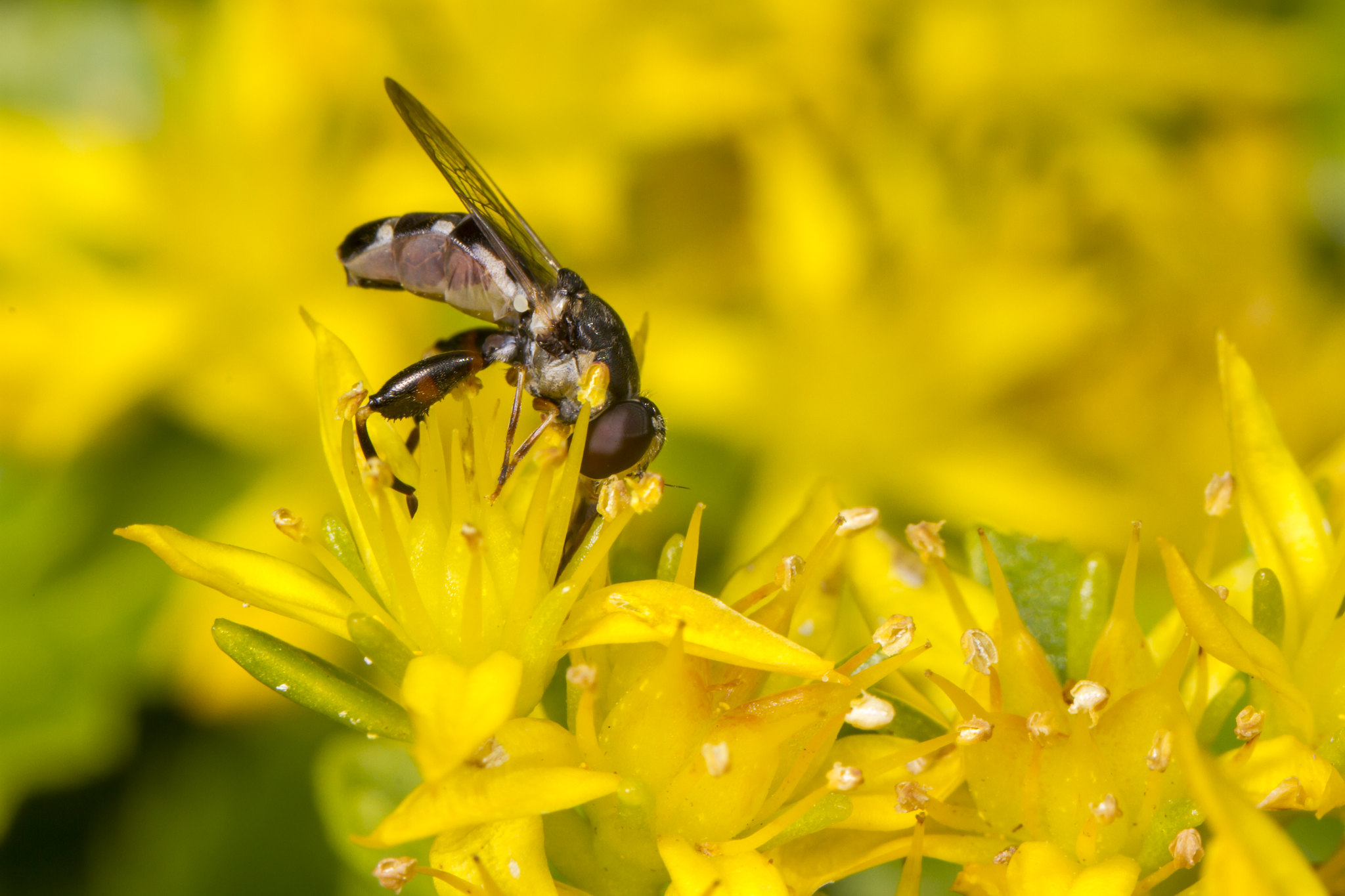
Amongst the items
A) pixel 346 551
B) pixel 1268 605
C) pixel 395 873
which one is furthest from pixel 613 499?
pixel 1268 605

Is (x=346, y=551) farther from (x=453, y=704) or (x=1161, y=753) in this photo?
(x=1161, y=753)

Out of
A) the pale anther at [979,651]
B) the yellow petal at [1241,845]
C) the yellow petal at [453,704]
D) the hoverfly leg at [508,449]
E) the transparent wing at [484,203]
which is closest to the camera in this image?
the yellow petal at [1241,845]

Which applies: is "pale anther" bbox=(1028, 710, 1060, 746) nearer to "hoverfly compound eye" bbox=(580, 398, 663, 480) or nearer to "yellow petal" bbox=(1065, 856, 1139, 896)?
"yellow petal" bbox=(1065, 856, 1139, 896)

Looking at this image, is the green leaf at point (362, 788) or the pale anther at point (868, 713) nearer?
the pale anther at point (868, 713)

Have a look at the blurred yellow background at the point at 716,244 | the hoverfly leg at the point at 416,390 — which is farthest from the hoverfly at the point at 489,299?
the blurred yellow background at the point at 716,244

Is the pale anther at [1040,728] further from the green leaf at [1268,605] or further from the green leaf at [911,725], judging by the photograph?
the green leaf at [1268,605]

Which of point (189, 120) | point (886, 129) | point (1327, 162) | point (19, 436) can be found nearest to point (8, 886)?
point (19, 436)

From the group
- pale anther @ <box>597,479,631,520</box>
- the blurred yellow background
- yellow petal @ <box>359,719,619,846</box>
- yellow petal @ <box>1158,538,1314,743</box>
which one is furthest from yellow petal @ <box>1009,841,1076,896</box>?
the blurred yellow background
